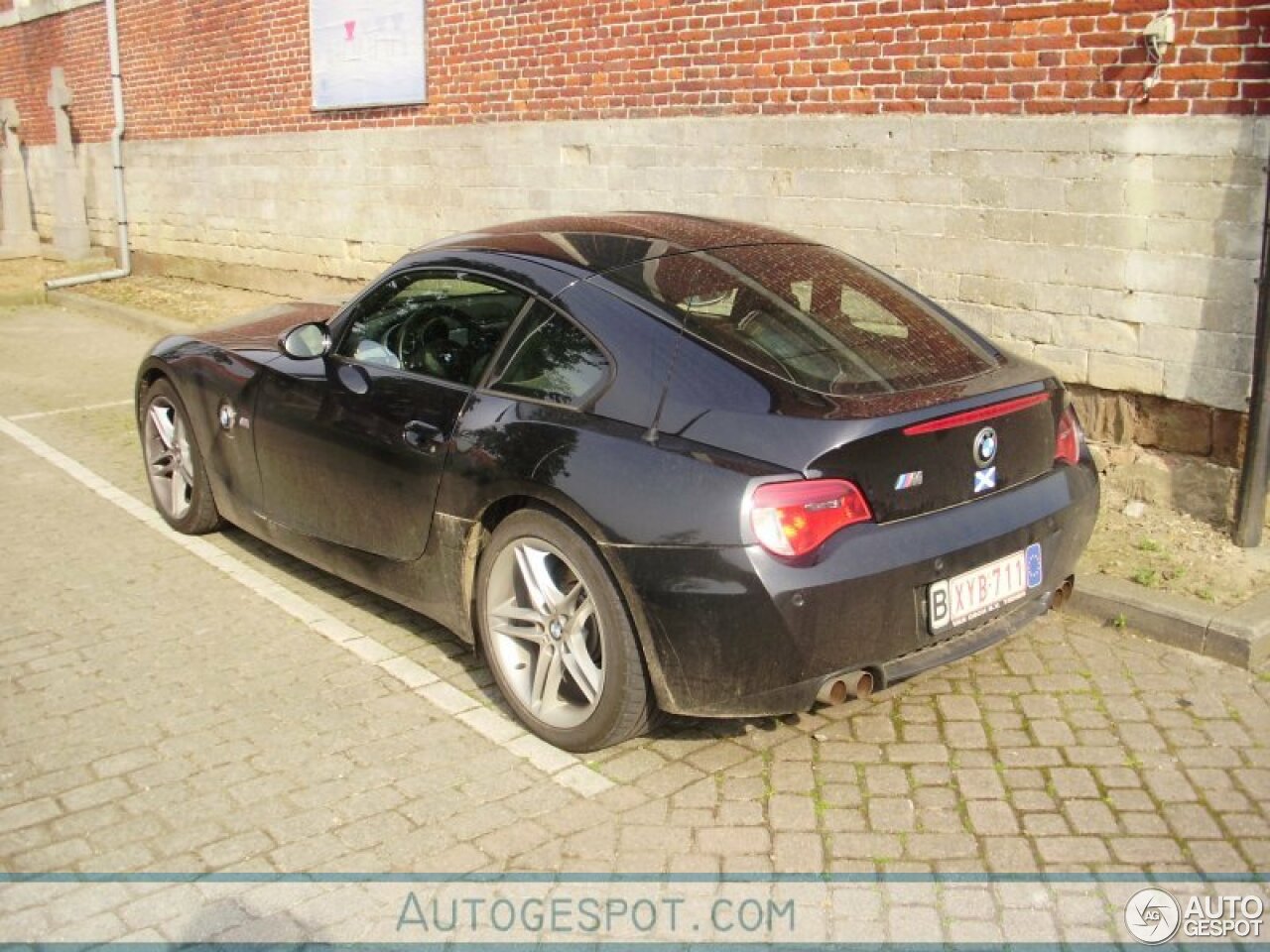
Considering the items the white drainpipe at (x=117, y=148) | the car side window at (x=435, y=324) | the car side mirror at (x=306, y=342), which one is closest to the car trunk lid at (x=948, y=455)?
the car side window at (x=435, y=324)

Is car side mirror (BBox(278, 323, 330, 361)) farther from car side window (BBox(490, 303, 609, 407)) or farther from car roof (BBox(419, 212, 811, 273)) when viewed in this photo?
car side window (BBox(490, 303, 609, 407))

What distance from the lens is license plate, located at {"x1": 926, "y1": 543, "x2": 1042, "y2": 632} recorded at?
3.75m

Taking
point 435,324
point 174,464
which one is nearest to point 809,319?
point 435,324

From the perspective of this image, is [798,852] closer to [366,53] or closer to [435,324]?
[435,324]

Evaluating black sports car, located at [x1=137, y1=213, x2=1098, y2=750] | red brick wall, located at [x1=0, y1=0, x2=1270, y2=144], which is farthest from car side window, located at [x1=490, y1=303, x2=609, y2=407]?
red brick wall, located at [x1=0, y1=0, x2=1270, y2=144]

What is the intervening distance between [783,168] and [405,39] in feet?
16.2

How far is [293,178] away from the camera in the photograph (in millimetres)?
13258

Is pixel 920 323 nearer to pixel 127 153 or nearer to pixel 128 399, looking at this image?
pixel 128 399

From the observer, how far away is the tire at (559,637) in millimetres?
3807

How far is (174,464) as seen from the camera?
6.28 m

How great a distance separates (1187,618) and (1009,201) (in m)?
2.68

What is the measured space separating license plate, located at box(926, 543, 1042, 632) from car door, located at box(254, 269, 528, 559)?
5.64ft

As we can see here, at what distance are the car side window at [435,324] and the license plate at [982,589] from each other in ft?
5.66

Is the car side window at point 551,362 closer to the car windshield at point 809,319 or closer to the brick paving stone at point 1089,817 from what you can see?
the car windshield at point 809,319
